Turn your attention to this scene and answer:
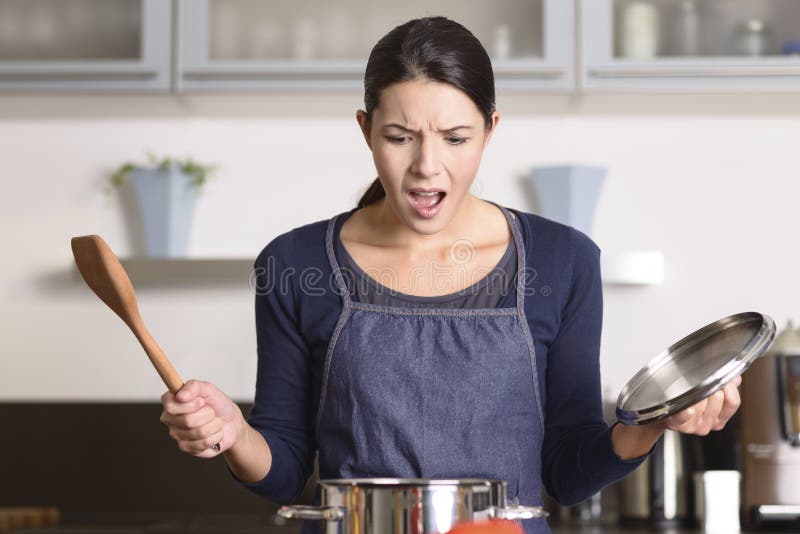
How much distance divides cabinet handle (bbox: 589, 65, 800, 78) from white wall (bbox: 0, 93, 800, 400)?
0.20 meters

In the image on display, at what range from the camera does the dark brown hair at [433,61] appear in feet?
4.06

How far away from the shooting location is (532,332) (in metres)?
1.34

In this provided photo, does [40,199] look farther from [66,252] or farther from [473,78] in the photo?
[473,78]

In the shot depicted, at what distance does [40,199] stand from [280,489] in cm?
170

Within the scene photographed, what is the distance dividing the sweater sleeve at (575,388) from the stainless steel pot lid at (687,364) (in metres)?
0.17

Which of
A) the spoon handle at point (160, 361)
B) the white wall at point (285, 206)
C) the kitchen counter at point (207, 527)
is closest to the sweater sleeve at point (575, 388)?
the spoon handle at point (160, 361)

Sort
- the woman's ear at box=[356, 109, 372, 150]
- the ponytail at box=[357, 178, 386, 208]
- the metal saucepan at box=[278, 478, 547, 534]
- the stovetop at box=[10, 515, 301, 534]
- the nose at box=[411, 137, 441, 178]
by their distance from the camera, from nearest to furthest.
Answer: the metal saucepan at box=[278, 478, 547, 534]
the nose at box=[411, 137, 441, 178]
the woman's ear at box=[356, 109, 372, 150]
the ponytail at box=[357, 178, 386, 208]
the stovetop at box=[10, 515, 301, 534]

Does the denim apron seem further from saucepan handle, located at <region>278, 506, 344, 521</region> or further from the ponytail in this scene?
saucepan handle, located at <region>278, 506, 344, 521</region>

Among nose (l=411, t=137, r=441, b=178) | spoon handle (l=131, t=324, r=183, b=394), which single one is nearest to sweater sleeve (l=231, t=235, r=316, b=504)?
nose (l=411, t=137, r=441, b=178)

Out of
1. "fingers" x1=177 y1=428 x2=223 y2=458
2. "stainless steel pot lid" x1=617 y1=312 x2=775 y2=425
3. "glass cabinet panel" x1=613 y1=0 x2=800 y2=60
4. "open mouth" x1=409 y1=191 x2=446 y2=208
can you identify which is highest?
"glass cabinet panel" x1=613 y1=0 x2=800 y2=60

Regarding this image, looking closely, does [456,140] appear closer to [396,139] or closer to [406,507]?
[396,139]

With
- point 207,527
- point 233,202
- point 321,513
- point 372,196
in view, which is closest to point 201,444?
point 321,513

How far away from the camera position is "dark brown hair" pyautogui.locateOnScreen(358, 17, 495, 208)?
1.24 meters

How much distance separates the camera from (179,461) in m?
2.66
